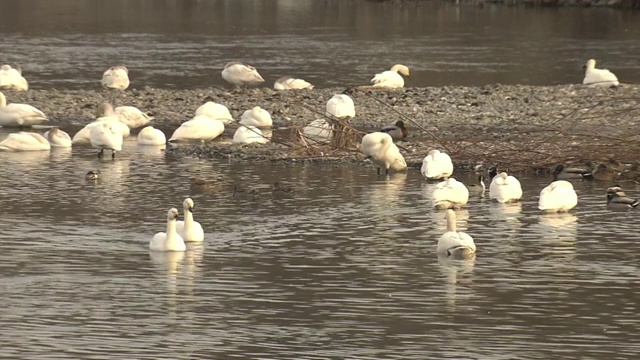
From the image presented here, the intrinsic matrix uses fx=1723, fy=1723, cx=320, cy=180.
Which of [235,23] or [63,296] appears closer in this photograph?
[63,296]

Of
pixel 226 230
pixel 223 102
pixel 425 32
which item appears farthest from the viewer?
pixel 425 32

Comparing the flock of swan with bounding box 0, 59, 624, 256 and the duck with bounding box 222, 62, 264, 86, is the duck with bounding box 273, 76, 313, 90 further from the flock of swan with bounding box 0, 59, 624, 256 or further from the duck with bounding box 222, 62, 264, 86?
the duck with bounding box 222, 62, 264, 86

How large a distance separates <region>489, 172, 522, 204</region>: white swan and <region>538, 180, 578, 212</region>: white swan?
0.57 metres

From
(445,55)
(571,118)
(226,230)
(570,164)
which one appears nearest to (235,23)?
(445,55)

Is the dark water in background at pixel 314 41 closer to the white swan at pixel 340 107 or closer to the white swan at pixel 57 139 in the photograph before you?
the white swan at pixel 340 107

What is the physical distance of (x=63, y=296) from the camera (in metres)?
13.8

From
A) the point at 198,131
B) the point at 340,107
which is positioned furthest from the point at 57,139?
the point at 340,107

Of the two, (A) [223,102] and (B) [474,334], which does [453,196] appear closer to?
(B) [474,334]

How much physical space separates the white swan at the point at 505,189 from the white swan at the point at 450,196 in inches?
17.8

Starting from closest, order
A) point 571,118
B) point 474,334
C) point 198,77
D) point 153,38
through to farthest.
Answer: point 474,334, point 571,118, point 198,77, point 153,38

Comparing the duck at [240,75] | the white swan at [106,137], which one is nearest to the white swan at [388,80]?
the duck at [240,75]

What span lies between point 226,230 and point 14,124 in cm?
952

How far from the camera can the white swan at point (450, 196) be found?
59.3ft

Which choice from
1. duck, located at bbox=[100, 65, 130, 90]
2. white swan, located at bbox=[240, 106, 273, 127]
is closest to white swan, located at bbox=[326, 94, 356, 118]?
white swan, located at bbox=[240, 106, 273, 127]
